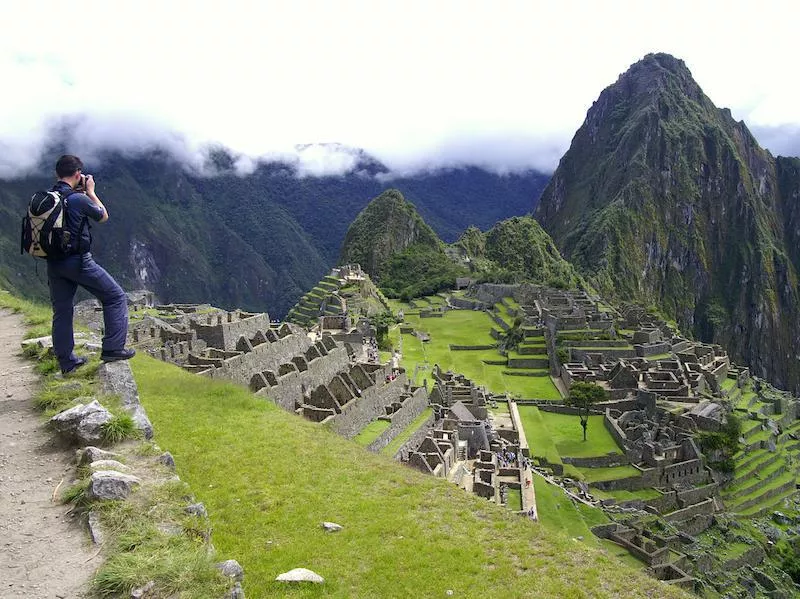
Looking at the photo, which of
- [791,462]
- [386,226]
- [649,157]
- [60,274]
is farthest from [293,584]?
[649,157]

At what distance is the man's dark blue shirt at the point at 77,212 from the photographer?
6.70 m

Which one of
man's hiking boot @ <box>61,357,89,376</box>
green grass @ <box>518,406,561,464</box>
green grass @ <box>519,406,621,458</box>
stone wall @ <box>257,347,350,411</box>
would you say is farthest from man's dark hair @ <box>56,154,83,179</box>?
green grass @ <box>519,406,621,458</box>

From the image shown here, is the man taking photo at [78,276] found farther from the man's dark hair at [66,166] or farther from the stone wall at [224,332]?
the stone wall at [224,332]

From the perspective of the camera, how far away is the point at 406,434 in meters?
20.0

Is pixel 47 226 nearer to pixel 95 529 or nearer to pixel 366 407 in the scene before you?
pixel 95 529

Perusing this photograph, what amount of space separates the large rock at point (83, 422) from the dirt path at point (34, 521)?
159mm

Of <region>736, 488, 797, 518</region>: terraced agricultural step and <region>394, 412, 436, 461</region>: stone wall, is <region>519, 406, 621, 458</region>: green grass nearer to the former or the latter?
<region>736, 488, 797, 518</region>: terraced agricultural step

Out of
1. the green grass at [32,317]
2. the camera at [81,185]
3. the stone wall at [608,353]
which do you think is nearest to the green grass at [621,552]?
the green grass at [32,317]

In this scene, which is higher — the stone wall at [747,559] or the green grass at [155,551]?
the green grass at [155,551]

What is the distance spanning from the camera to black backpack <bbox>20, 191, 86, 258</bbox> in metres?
6.60

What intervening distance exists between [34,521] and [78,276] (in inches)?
120

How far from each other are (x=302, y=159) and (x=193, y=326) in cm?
11613

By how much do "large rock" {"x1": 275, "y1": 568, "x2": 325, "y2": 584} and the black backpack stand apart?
4127 mm

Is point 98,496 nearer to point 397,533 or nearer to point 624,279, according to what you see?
point 397,533
